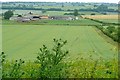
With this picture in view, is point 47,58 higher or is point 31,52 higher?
point 47,58

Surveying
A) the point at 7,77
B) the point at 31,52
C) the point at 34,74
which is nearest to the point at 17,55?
the point at 31,52

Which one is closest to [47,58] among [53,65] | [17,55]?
[53,65]

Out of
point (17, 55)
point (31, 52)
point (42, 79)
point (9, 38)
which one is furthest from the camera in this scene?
point (9, 38)

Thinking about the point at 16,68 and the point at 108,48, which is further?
the point at 108,48

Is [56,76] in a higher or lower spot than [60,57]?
lower

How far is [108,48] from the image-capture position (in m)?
22.7

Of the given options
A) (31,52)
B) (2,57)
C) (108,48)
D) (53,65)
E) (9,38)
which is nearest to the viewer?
(2,57)

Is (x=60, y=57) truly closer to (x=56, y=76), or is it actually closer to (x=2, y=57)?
(x=56, y=76)

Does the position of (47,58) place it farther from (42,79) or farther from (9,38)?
(9,38)

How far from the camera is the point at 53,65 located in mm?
7125

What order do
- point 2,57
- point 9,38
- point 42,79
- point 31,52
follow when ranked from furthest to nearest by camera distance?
point 9,38
point 31,52
point 42,79
point 2,57

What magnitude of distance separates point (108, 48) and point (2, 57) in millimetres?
16591

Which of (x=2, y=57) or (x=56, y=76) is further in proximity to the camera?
(x=56, y=76)

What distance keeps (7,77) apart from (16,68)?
0.98 feet
